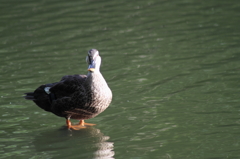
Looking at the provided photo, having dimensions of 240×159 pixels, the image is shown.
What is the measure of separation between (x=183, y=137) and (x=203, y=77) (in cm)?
264

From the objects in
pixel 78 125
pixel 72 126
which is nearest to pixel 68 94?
pixel 72 126

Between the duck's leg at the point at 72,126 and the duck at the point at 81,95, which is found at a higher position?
the duck at the point at 81,95

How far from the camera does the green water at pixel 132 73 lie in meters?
6.64

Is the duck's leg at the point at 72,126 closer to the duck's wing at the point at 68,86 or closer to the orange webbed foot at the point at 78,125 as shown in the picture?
the orange webbed foot at the point at 78,125

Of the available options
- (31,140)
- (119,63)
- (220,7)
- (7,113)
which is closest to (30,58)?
(119,63)

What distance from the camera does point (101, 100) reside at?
695cm

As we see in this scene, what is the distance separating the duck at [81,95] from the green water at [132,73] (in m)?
0.38

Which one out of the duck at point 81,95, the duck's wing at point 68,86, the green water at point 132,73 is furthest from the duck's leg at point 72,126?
the duck's wing at point 68,86

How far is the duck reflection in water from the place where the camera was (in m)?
6.41

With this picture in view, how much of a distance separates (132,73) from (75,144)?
3.15 meters

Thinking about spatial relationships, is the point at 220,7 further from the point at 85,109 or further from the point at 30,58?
the point at 85,109

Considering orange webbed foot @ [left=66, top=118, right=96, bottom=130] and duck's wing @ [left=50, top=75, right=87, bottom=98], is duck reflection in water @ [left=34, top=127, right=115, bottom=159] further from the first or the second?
duck's wing @ [left=50, top=75, right=87, bottom=98]

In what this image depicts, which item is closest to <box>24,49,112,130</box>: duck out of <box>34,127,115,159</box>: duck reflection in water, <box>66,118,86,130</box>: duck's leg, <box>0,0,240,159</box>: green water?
<box>66,118,86,130</box>: duck's leg

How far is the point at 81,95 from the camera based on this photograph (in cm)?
700
